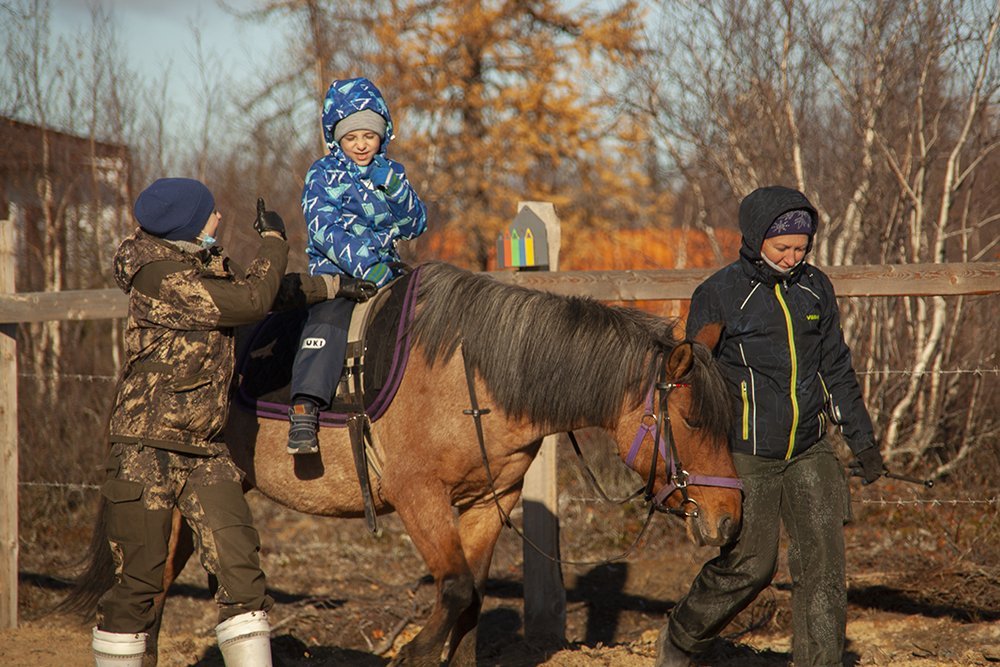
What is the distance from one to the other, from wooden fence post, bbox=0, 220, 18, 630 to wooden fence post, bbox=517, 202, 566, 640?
3046mm

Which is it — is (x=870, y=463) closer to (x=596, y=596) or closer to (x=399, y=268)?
(x=399, y=268)

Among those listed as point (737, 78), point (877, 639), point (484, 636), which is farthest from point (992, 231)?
point (484, 636)

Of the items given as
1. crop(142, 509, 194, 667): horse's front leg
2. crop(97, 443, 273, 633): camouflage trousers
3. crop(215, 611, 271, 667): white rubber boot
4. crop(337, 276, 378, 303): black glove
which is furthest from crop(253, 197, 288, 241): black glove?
crop(215, 611, 271, 667): white rubber boot

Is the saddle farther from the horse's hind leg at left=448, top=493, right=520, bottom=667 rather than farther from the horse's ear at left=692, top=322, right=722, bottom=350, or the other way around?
the horse's ear at left=692, top=322, right=722, bottom=350

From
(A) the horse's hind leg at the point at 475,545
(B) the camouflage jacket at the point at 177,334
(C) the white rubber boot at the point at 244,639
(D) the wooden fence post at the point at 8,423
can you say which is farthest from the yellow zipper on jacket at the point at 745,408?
(D) the wooden fence post at the point at 8,423

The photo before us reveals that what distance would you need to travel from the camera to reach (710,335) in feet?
11.5

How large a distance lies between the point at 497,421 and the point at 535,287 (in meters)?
1.53

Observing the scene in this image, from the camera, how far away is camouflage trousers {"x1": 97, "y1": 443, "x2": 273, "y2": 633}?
315 cm

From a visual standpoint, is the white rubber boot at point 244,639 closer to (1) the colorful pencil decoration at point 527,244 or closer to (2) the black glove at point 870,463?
(2) the black glove at point 870,463

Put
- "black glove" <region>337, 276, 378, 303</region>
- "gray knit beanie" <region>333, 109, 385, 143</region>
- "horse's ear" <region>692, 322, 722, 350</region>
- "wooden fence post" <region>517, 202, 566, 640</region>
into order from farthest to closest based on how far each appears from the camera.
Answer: "wooden fence post" <region>517, 202, 566, 640</region>, "gray knit beanie" <region>333, 109, 385, 143</region>, "black glove" <region>337, 276, 378, 303</region>, "horse's ear" <region>692, 322, 722, 350</region>

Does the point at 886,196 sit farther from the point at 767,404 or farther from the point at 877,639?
the point at 767,404

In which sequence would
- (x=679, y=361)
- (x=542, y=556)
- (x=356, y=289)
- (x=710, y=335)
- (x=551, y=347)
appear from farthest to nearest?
(x=542, y=556), (x=356, y=289), (x=551, y=347), (x=710, y=335), (x=679, y=361)

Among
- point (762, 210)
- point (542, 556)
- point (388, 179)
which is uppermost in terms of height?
point (388, 179)

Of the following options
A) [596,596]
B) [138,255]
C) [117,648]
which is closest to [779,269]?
[138,255]
